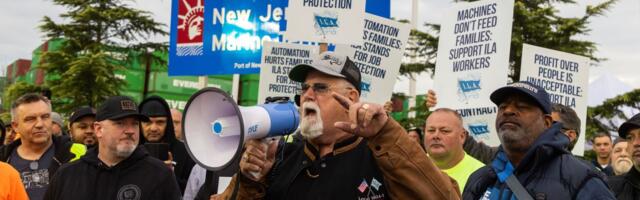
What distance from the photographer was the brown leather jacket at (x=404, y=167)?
2.97 m

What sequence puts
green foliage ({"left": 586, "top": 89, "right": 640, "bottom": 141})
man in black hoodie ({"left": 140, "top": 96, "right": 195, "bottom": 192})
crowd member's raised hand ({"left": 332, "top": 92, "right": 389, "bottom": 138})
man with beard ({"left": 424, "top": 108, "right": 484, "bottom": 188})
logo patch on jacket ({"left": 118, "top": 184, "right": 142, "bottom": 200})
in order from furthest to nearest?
green foliage ({"left": 586, "top": 89, "right": 640, "bottom": 141}) → man in black hoodie ({"left": 140, "top": 96, "right": 195, "bottom": 192}) → man with beard ({"left": 424, "top": 108, "right": 484, "bottom": 188}) → logo patch on jacket ({"left": 118, "top": 184, "right": 142, "bottom": 200}) → crowd member's raised hand ({"left": 332, "top": 92, "right": 389, "bottom": 138})

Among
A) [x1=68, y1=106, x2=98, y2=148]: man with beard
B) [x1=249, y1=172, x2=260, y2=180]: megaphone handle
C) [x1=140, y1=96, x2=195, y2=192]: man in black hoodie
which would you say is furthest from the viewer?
[x1=68, y1=106, x2=98, y2=148]: man with beard

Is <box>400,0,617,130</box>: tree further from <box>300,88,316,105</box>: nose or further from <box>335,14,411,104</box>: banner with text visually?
<box>300,88,316,105</box>: nose

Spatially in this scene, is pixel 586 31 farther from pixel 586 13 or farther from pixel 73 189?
pixel 73 189

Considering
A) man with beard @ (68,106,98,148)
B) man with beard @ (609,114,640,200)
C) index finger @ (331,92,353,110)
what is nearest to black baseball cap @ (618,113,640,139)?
man with beard @ (609,114,640,200)

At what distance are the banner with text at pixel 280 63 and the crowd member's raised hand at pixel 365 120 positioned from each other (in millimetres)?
5118

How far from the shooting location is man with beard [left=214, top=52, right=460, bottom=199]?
297 centimetres

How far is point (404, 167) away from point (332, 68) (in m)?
0.53

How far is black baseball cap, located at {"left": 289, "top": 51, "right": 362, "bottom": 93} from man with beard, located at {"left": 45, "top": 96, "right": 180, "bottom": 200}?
6.51 ft

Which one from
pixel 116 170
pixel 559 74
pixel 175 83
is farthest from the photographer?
pixel 175 83

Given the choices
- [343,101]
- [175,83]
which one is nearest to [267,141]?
[343,101]

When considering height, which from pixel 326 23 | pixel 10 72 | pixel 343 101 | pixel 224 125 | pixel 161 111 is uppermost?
pixel 326 23

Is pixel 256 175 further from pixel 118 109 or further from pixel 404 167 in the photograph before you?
pixel 118 109

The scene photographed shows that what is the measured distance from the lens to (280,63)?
26.6ft
